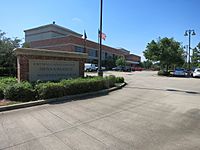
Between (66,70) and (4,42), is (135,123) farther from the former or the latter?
(4,42)

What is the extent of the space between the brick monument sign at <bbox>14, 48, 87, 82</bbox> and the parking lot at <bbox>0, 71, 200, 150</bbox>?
302cm

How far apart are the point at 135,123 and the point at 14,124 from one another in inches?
142

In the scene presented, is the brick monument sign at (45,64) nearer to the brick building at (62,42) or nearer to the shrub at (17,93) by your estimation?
the shrub at (17,93)

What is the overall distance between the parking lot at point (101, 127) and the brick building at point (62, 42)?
42648 mm

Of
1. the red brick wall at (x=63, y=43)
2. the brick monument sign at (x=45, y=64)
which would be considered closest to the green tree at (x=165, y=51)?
the brick monument sign at (x=45, y=64)

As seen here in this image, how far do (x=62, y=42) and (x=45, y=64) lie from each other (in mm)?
41662

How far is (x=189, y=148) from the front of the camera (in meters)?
3.56

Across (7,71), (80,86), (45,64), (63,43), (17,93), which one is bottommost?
(17,93)

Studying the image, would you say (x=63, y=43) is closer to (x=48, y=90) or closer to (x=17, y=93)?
(x=48, y=90)

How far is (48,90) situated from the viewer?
7.49m

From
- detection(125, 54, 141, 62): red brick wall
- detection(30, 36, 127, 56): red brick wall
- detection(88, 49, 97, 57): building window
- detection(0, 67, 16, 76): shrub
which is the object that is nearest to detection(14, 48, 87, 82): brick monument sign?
detection(0, 67, 16, 76): shrub

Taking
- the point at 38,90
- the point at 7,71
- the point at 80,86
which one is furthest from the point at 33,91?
the point at 7,71

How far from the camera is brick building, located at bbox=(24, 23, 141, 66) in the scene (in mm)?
48481

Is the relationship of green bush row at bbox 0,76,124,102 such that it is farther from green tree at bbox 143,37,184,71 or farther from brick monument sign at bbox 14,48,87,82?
green tree at bbox 143,37,184,71
